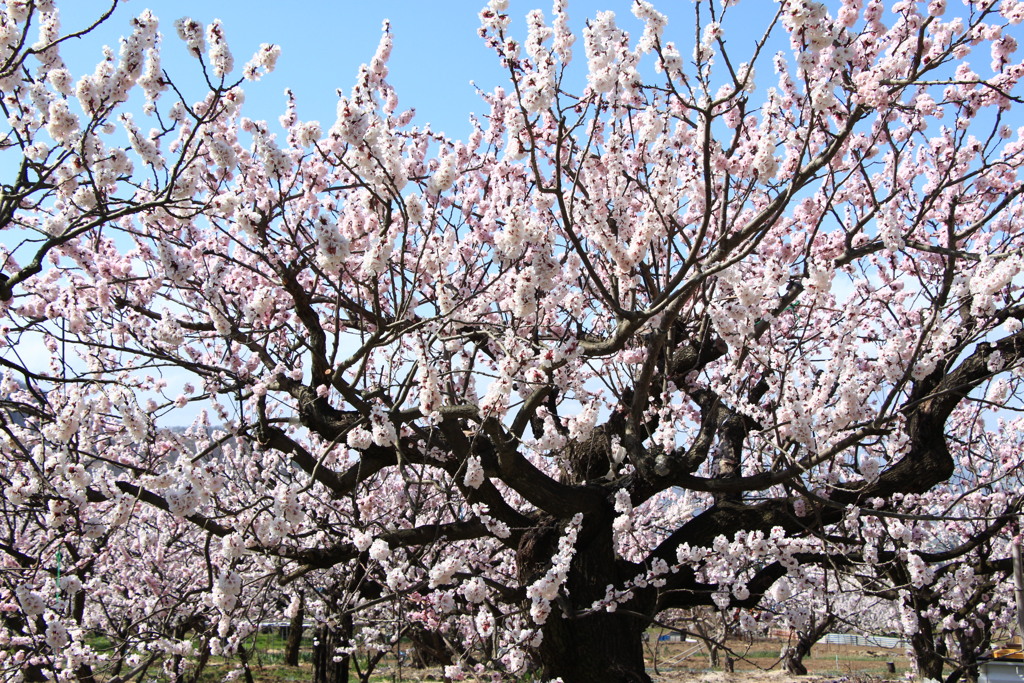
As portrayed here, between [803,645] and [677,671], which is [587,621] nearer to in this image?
[803,645]

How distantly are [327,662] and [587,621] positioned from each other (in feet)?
20.6

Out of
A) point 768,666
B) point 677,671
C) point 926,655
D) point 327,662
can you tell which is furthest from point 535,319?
point 768,666

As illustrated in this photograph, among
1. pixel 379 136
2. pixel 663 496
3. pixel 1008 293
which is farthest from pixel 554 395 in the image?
pixel 663 496

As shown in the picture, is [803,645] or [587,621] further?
[803,645]

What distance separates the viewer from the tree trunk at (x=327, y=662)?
9.32 m

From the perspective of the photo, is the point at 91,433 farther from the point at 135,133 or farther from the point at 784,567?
the point at 784,567

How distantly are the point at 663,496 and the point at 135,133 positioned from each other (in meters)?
9.83

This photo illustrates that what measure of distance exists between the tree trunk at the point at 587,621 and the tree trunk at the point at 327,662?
4.39 meters

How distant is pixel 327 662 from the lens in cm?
1035

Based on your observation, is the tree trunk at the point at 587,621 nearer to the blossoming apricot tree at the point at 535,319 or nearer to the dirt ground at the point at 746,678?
the blossoming apricot tree at the point at 535,319

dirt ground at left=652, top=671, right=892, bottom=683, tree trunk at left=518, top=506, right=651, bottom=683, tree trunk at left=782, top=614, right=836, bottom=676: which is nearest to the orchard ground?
dirt ground at left=652, top=671, right=892, bottom=683

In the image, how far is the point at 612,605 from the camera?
5.35 metres

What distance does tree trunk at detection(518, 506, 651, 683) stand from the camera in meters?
5.32

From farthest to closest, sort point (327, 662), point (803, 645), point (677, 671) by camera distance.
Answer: point (677, 671)
point (803, 645)
point (327, 662)
